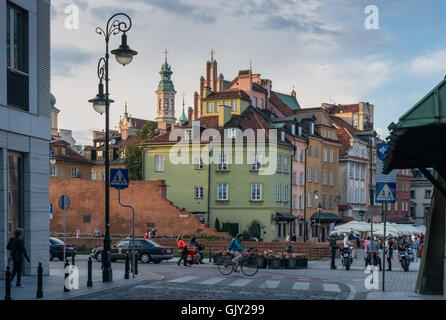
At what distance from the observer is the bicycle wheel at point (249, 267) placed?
29.1 meters

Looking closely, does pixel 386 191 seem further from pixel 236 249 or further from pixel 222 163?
pixel 222 163

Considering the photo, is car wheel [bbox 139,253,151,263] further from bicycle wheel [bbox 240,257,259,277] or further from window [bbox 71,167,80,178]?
window [bbox 71,167,80,178]

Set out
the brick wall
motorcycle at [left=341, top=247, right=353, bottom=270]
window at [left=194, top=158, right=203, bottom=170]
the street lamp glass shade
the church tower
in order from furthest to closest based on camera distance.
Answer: the church tower
window at [left=194, top=158, right=203, bottom=170]
the brick wall
motorcycle at [left=341, top=247, right=353, bottom=270]
the street lamp glass shade

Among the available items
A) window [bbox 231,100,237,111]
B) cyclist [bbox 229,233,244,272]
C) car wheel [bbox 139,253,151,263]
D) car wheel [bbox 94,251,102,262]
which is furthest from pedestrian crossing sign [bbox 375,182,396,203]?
window [bbox 231,100,237,111]

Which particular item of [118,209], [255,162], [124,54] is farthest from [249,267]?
[255,162]

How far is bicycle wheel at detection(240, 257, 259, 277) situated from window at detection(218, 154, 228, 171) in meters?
40.3

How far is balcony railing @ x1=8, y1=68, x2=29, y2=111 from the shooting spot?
77.7 feet

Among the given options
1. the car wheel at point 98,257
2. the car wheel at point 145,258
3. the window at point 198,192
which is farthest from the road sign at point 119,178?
the window at point 198,192

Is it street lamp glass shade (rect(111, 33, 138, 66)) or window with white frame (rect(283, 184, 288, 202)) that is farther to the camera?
window with white frame (rect(283, 184, 288, 202))

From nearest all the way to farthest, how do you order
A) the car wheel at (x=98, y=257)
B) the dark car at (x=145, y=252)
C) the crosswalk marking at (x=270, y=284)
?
the crosswalk marking at (x=270, y=284)
the dark car at (x=145, y=252)
the car wheel at (x=98, y=257)

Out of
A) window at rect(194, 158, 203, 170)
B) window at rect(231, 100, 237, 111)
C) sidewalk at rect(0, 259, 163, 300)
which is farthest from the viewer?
window at rect(231, 100, 237, 111)

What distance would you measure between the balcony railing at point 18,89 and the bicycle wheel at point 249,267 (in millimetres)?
10398

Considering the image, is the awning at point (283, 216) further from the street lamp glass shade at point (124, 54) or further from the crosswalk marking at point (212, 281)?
the street lamp glass shade at point (124, 54)

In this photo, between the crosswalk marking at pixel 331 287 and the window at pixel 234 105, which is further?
the window at pixel 234 105
